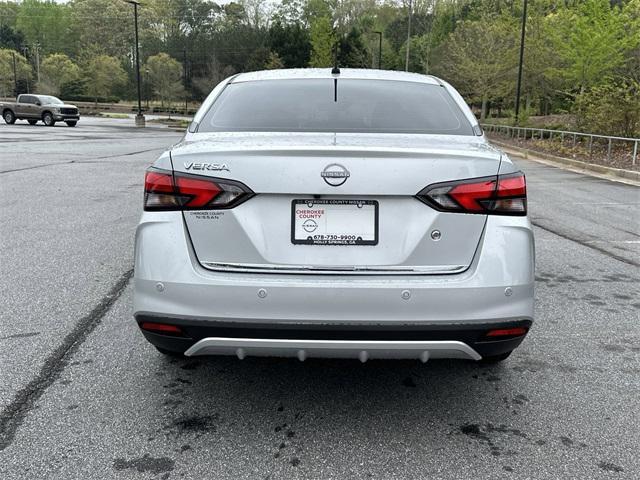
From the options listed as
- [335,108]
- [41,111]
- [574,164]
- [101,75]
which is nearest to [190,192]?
[335,108]

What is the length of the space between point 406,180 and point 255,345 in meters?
0.96

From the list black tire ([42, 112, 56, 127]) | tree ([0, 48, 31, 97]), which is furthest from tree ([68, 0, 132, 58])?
black tire ([42, 112, 56, 127])

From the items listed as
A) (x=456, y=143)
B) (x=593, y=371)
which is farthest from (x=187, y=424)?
(x=593, y=371)

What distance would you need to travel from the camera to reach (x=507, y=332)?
2748mm

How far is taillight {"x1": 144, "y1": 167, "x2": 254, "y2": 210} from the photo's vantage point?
2.65 meters

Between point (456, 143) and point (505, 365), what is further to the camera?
point (505, 365)

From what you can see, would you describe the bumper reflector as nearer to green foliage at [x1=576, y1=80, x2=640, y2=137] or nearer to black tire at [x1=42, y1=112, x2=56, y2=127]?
green foliage at [x1=576, y1=80, x2=640, y2=137]

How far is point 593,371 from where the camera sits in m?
3.61

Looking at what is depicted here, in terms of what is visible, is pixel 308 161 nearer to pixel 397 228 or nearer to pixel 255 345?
pixel 397 228

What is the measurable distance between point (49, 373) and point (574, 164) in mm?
18306

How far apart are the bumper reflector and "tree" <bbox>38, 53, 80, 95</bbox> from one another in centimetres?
8062

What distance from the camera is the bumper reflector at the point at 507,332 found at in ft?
8.89

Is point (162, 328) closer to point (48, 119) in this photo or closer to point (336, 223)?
point (336, 223)

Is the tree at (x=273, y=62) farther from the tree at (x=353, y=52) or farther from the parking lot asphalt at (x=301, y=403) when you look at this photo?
the parking lot asphalt at (x=301, y=403)
